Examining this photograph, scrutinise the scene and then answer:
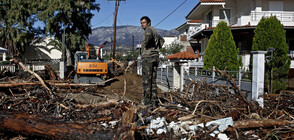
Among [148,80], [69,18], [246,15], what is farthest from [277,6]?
[69,18]

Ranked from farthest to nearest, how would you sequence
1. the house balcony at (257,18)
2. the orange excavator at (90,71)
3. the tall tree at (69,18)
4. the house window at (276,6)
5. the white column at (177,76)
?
the tall tree at (69,18)
the house window at (276,6)
the house balcony at (257,18)
the orange excavator at (90,71)
the white column at (177,76)

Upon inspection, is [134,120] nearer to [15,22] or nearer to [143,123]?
[143,123]

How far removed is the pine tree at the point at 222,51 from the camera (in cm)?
1233

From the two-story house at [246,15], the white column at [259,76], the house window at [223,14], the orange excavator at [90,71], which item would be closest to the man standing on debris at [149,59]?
the white column at [259,76]

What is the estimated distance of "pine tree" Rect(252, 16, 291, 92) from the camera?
11.0 metres

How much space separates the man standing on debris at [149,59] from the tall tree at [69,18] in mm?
24544

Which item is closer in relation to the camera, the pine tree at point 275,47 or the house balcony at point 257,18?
the pine tree at point 275,47

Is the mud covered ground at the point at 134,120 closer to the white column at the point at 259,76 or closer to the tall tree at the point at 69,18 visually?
the white column at the point at 259,76

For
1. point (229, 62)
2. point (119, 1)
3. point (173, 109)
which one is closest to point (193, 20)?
point (119, 1)

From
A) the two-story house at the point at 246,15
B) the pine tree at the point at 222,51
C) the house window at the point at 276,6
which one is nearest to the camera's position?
the pine tree at the point at 222,51

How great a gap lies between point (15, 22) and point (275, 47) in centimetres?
2918

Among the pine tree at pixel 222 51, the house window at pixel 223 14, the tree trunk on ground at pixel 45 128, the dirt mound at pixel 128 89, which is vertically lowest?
the dirt mound at pixel 128 89

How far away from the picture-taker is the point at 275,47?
37.5ft

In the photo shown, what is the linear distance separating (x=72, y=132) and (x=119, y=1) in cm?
2307
